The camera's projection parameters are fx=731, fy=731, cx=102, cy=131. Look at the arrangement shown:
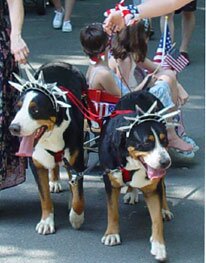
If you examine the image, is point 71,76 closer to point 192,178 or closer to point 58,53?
point 192,178

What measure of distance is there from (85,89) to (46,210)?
0.79 meters

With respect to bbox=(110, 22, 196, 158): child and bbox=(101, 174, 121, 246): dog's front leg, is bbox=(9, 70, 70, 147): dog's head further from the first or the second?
bbox=(110, 22, 196, 158): child

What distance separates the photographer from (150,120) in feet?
12.5

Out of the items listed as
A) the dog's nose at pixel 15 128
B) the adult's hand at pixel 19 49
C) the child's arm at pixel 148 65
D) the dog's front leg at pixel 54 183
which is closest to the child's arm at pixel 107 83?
the child's arm at pixel 148 65

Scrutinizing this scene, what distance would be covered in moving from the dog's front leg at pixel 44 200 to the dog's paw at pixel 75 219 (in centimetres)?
12

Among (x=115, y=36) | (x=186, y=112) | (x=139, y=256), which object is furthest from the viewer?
(x=186, y=112)

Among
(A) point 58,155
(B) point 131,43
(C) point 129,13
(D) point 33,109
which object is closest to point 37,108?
(D) point 33,109

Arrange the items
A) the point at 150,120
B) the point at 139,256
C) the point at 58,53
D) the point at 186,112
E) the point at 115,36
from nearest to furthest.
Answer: the point at 150,120 < the point at 139,256 < the point at 115,36 < the point at 186,112 < the point at 58,53

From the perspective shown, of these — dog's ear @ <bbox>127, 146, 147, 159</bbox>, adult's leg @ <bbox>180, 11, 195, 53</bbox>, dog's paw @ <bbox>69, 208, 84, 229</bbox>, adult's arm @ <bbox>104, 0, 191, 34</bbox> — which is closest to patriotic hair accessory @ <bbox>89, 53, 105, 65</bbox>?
adult's arm @ <bbox>104, 0, 191, 34</bbox>

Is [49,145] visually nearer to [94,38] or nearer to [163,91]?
[94,38]

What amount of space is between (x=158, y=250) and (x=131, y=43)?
159cm

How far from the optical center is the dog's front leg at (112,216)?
4.18 meters

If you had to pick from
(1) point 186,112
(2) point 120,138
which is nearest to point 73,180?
(2) point 120,138

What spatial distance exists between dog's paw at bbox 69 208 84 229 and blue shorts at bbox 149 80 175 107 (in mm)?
950
